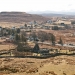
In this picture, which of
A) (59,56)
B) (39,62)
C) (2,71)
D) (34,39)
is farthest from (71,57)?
(34,39)

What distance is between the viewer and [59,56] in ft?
157

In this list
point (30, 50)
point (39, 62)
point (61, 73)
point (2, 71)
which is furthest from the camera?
point (30, 50)

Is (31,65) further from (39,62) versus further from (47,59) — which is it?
(47,59)

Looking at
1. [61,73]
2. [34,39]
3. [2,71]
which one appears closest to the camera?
[61,73]

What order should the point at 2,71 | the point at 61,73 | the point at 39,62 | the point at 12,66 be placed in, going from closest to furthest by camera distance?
the point at 61,73, the point at 2,71, the point at 12,66, the point at 39,62

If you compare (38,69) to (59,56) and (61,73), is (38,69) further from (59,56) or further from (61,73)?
(59,56)

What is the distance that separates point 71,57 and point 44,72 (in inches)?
493

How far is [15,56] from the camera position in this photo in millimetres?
48344

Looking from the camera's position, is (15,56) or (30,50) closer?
(15,56)

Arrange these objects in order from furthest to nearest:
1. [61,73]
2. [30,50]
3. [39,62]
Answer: [30,50] → [39,62] → [61,73]

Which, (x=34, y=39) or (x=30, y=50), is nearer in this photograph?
(x=30, y=50)

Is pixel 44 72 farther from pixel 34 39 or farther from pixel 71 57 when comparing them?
pixel 34 39

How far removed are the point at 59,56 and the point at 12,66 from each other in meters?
12.1

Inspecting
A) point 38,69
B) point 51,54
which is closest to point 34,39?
point 51,54
